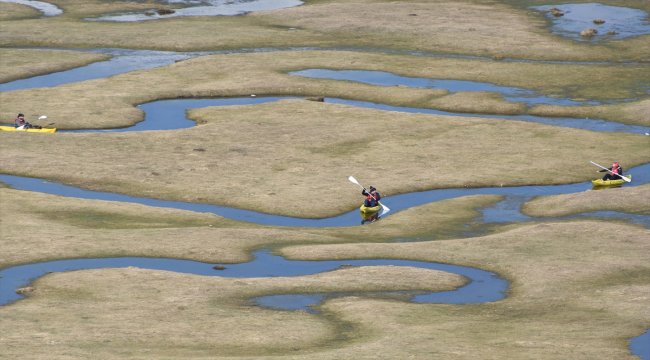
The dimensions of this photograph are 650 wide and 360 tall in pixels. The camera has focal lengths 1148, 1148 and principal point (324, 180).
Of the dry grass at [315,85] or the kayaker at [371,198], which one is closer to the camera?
the kayaker at [371,198]

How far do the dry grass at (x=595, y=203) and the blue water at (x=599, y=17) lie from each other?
54.7 meters

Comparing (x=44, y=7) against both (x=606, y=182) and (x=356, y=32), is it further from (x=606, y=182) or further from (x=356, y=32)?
(x=606, y=182)

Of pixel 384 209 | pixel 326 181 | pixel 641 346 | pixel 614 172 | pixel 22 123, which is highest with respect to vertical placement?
pixel 641 346

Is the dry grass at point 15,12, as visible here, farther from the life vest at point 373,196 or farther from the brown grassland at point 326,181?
the life vest at point 373,196

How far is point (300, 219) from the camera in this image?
7350 cm

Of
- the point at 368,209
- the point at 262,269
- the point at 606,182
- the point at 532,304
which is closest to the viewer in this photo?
the point at 532,304

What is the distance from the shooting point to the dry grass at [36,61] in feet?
372

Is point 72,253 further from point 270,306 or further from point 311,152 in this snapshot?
point 311,152

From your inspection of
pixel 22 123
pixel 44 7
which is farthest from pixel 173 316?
pixel 44 7

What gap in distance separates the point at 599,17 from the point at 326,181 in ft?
228

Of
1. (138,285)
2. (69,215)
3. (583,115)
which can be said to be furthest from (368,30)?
(138,285)

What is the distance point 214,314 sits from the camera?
52.0 metres

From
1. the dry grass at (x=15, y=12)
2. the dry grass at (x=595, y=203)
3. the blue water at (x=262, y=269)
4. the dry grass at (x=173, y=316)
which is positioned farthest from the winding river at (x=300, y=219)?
the dry grass at (x=15, y=12)

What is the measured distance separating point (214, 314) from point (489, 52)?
2982 inches
